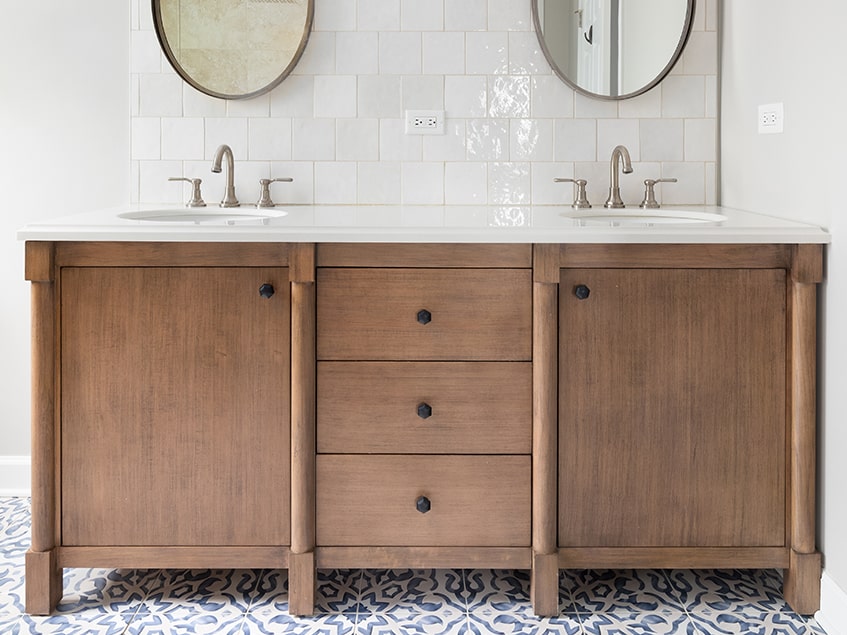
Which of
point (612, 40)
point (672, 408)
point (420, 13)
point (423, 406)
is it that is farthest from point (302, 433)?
point (612, 40)

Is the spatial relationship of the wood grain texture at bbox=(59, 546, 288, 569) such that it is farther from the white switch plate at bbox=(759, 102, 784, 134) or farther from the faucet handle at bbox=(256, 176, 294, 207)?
the white switch plate at bbox=(759, 102, 784, 134)

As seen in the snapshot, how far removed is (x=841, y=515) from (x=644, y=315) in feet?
1.97

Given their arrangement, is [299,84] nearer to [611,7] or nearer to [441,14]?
[441,14]

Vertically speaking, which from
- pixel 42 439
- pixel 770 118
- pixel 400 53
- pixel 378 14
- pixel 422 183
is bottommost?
pixel 42 439

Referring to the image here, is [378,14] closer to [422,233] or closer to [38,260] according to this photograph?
[422,233]

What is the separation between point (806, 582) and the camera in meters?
2.02

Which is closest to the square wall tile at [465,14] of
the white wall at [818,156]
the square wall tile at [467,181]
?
the square wall tile at [467,181]

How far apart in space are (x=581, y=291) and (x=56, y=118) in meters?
1.72

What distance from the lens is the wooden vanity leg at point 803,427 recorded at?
1968mm

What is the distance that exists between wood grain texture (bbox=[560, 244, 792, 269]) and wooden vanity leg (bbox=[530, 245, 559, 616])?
60 mm

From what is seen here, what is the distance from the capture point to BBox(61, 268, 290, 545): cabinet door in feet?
6.55

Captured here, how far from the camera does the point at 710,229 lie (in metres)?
1.97

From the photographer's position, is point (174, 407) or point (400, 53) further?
point (400, 53)

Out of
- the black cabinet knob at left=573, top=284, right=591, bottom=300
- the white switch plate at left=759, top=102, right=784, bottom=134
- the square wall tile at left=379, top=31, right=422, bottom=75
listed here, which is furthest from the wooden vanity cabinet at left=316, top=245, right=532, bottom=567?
the square wall tile at left=379, top=31, right=422, bottom=75
